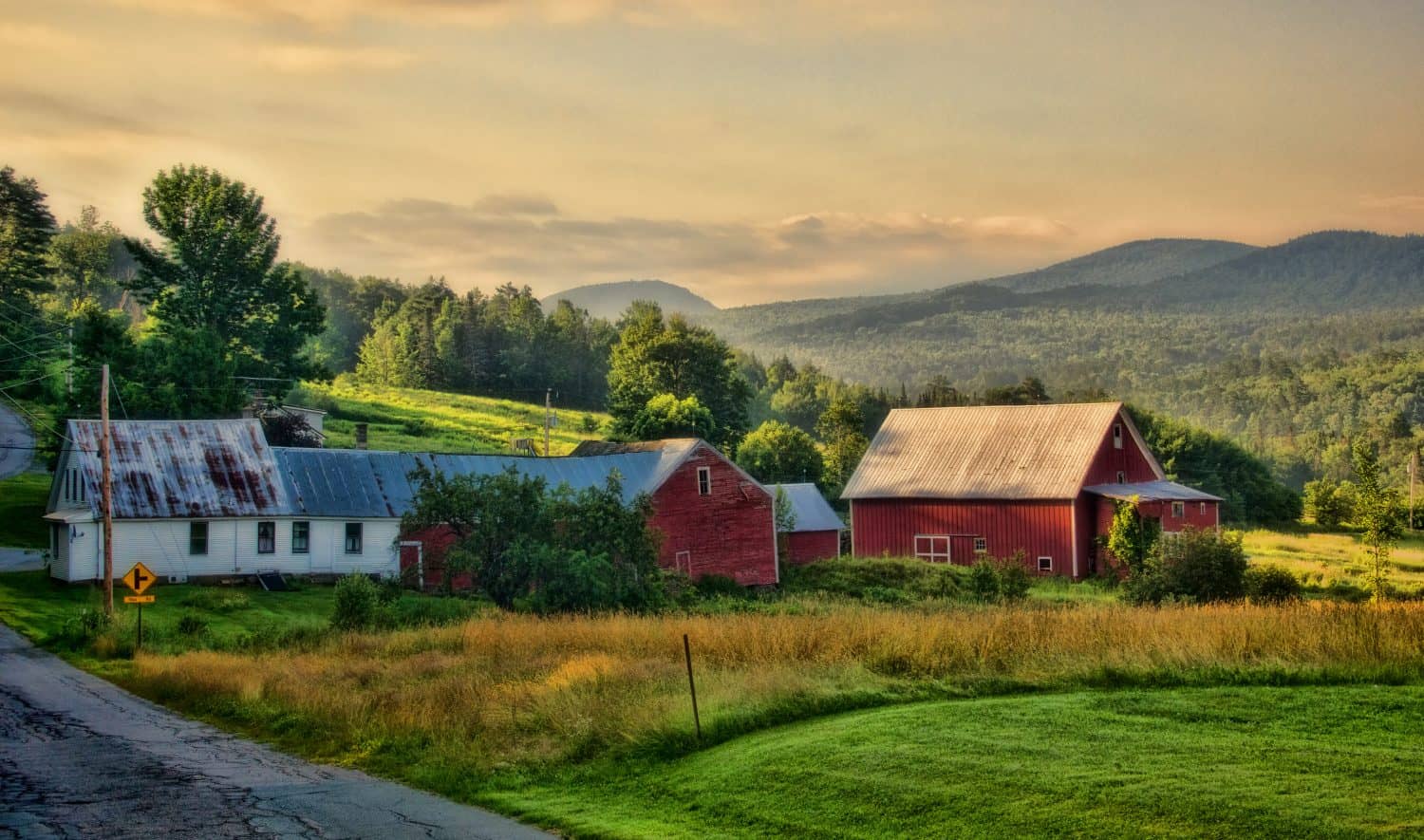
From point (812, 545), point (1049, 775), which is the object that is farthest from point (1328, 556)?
point (1049, 775)

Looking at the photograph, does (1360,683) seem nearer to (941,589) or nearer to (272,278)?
(941,589)

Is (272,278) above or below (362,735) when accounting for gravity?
above

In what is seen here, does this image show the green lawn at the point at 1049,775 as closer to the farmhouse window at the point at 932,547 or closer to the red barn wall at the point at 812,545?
the farmhouse window at the point at 932,547

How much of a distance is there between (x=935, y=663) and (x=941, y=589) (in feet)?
96.1

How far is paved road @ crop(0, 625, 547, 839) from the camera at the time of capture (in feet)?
42.7

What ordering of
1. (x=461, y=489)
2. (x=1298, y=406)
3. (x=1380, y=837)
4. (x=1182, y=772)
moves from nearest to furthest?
(x=1380, y=837), (x=1182, y=772), (x=461, y=489), (x=1298, y=406)

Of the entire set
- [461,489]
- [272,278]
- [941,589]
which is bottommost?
[941,589]

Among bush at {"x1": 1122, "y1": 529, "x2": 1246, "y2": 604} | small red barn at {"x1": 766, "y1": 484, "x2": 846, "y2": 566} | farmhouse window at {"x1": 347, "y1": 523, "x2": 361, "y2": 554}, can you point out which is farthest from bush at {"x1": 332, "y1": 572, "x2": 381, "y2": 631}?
small red barn at {"x1": 766, "y1": 484, "x2": 846, "y2": 566}

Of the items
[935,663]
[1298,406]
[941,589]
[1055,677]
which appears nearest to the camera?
[1055,677]

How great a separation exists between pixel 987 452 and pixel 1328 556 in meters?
16.3

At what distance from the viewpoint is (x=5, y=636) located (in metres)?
34.2

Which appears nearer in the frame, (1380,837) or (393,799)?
(1380,837)

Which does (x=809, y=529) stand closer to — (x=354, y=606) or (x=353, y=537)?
(x=353, y=537)

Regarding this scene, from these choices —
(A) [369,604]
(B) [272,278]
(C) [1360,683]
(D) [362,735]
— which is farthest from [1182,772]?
(B) [272,278]
